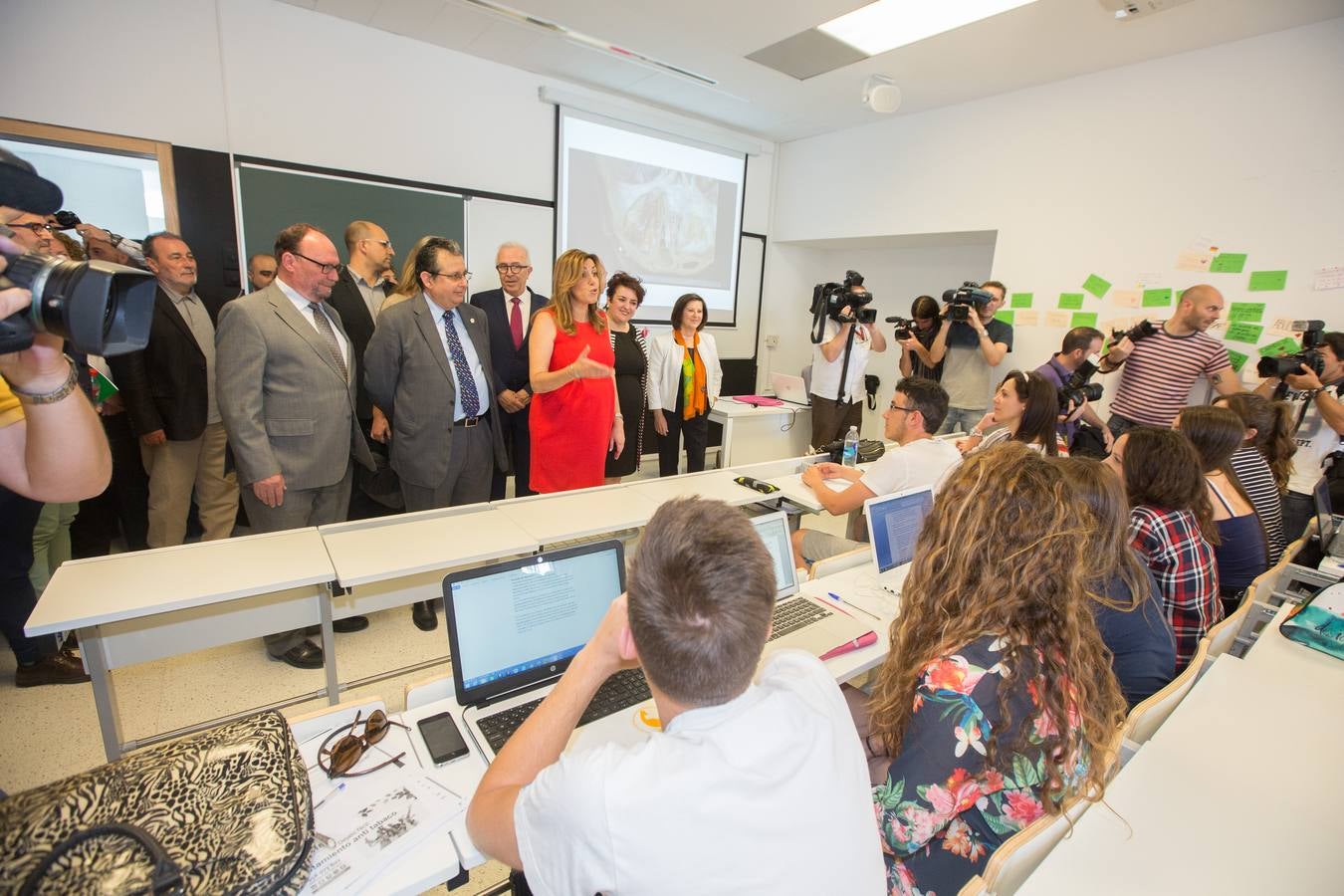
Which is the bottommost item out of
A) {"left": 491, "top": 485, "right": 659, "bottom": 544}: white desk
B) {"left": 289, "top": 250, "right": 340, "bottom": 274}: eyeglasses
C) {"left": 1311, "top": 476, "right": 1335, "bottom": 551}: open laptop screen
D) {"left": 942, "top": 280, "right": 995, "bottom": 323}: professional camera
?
{"left": 491, "top": 485, "right": 659, "bottom": 544}: white desk

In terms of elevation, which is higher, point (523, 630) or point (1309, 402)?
point (1309, 402)

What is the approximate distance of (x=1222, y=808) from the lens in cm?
112

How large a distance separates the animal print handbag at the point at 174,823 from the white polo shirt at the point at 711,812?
1.13 ft

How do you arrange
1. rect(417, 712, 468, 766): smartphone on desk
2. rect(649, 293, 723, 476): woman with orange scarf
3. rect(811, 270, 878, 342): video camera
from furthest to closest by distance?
rect(649, 293, 723, 476): woman with orange scarf < rect(811, 270, 878, 342): video camera < rect(417, 712, 468, 766): smartphone on desk

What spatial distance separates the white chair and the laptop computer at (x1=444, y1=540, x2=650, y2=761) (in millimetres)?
883

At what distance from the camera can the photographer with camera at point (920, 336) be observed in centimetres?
434

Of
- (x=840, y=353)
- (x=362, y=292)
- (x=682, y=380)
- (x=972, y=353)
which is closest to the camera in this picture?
(x=362, y=292)

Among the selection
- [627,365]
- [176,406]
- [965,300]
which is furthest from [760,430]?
[176,406]

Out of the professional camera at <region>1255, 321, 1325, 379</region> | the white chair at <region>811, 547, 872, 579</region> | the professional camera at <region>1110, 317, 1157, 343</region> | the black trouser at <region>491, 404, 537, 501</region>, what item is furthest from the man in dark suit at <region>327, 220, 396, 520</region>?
the professional camera at <region>1255, 321, 1325, 379</region>

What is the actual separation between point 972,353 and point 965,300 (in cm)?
54

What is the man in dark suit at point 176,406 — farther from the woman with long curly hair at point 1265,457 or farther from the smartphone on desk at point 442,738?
the woman with long curly hair at point 1265,457

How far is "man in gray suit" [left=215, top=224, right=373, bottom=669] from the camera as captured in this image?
198 centimetres

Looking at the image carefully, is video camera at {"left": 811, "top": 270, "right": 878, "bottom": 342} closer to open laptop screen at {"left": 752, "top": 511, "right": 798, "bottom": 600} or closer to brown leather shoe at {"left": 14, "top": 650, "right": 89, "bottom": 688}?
open laptop screen at {"left": 752, "top": 511, "right": 798, "bottom": 600}

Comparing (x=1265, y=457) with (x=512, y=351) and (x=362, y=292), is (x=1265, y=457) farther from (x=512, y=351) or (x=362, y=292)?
Result: (x=362, y=292)
